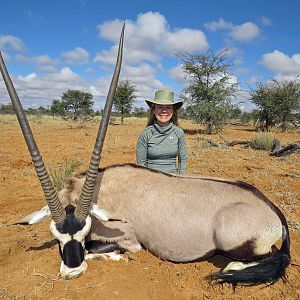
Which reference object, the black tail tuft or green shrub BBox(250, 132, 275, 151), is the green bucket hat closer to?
the black tail tuft

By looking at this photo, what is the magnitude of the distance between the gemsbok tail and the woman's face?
7.57ft

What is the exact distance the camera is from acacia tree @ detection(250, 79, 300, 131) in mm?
24892

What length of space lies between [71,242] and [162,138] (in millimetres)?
2230

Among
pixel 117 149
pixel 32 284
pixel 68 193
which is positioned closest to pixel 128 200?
pixel 68 193

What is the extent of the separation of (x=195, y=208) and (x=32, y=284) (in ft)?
6.13

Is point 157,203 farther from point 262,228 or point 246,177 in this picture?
point 246,177

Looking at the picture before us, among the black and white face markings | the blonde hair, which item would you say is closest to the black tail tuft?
the black and white face markings

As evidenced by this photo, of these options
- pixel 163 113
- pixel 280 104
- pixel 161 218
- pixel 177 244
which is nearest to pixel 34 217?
pixel 161 218

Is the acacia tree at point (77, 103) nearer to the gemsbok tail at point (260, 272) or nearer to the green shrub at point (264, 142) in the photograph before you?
the green shrub at point (264, 142)

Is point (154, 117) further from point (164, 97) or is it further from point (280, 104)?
point (280, 104)

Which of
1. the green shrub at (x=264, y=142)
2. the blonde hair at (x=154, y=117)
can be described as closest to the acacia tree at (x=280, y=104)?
the green shrub at (x=264, y=142)

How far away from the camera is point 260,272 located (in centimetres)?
326

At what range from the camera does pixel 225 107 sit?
22641 millimetres

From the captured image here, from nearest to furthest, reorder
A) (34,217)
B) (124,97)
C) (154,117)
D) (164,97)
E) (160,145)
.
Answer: (34,217) < (164,97) < (160,145) < (154,117) < (124,97)
